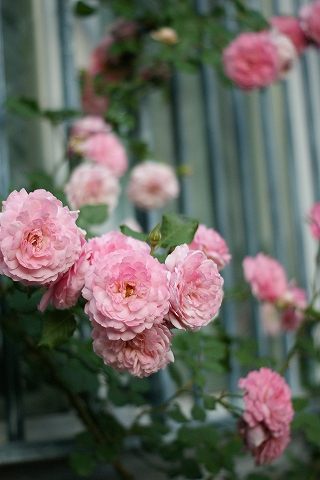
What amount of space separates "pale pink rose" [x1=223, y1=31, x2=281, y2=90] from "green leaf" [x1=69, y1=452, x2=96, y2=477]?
867 mm

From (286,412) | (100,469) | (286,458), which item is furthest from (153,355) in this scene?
(286,458)

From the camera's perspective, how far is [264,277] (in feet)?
3.03

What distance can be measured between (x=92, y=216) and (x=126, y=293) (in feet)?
0.88

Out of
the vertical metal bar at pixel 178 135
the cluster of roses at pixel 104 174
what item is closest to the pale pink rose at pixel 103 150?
the cluster of roses at pixel 104 174

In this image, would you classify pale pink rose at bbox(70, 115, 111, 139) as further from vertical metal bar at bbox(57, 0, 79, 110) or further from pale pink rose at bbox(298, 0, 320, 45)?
pale pink rose at bbox(298, 0, 320, 45)

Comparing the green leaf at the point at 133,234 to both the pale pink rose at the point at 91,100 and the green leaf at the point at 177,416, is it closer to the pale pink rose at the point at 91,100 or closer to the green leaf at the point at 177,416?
the green leaf at the point at 177,416

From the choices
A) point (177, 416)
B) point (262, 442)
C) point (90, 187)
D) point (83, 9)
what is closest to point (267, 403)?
point (262, 442)

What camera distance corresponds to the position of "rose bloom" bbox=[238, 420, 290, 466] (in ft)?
2.34

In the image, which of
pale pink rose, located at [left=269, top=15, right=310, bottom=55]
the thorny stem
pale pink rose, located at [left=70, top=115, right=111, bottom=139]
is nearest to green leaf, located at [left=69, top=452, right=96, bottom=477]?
the thorny stem

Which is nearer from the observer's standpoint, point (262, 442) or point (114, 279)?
point (114, 279)

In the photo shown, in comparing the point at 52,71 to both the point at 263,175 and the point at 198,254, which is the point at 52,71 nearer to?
the point at 263,175

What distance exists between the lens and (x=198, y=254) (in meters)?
0.53

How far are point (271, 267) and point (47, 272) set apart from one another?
20.3 inches

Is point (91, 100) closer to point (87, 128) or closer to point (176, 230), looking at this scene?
point (87, 128)
